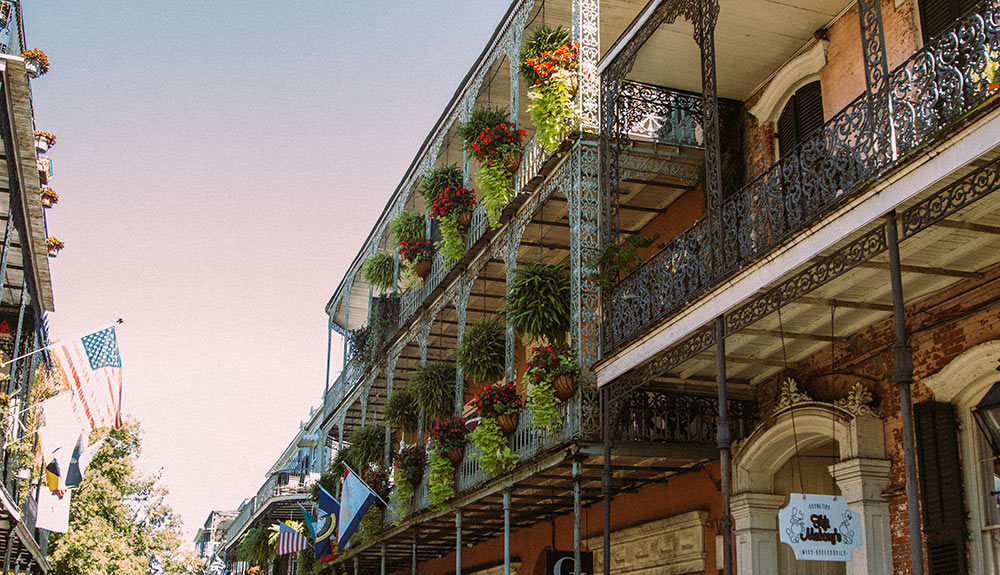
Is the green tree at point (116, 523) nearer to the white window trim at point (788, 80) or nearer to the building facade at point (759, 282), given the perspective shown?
the building facade at point (759, 282)

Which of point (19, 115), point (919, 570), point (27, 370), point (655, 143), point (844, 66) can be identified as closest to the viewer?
point (919, 570)

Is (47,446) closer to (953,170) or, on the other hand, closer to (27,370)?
(27,370)

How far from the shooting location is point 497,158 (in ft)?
53.1

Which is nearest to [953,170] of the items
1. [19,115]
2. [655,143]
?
[655,143]

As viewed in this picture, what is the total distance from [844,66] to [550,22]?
5.97 meters

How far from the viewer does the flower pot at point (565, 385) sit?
40.8ft

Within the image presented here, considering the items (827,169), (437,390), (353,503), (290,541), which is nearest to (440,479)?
(437,390)

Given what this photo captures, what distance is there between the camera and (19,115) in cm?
1458

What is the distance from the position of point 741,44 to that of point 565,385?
468cm

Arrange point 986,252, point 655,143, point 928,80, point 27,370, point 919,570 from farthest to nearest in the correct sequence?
point 27,370 < point 655,143 < point 986,252 < point 928,80 < point 919,570

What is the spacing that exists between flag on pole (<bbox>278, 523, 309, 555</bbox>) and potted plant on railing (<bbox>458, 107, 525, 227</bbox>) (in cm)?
1270

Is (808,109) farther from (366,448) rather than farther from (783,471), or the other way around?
(366,448)

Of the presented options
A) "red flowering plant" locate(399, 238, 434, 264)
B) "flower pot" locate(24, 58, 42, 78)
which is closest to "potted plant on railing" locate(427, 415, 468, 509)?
"red flowering plant" locate(399, 238, 434, 264)

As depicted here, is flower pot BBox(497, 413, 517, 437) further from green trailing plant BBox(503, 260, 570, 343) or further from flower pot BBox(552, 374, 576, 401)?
flower pot BBox(552, 374, 576, 401)
